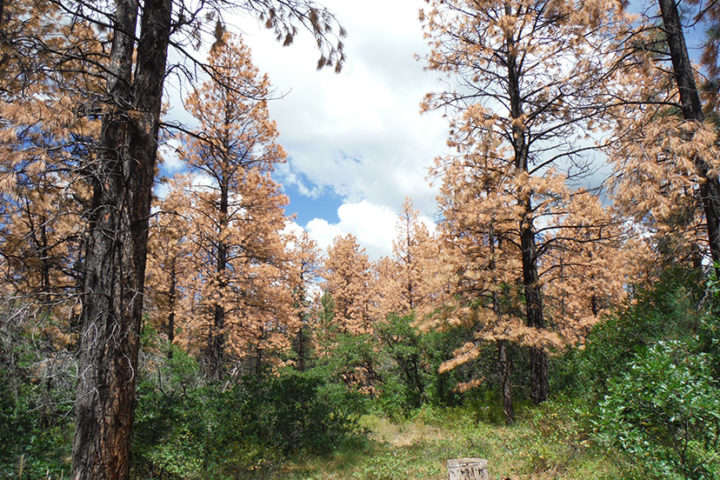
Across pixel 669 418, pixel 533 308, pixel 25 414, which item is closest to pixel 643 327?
pixel 533 308

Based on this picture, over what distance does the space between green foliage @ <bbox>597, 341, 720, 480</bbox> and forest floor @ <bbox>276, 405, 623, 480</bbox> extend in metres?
1.31

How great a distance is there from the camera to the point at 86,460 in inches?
129

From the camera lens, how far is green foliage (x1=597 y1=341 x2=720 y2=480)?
3.50 metres

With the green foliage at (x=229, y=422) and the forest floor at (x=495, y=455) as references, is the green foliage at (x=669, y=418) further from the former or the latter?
the green foliage at (x=229, y=422)

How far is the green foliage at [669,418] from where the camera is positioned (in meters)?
3.50

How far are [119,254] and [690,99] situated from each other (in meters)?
8.90

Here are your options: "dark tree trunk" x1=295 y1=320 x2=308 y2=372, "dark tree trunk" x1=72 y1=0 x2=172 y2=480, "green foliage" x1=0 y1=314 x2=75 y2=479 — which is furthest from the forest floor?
"dark tree trunk" x1=295 y1=320 x2=308 y2=372

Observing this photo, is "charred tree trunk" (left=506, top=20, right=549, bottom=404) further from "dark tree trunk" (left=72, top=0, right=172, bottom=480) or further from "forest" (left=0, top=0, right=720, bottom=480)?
"dark tree trunk" (left=72, top=0, right=172, bottom=480)

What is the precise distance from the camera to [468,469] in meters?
4.81

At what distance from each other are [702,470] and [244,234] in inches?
455

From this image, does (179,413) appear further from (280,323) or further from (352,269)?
(352,269)

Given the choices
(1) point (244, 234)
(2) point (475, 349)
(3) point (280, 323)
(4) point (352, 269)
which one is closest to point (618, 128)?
(2) point (475, 349)

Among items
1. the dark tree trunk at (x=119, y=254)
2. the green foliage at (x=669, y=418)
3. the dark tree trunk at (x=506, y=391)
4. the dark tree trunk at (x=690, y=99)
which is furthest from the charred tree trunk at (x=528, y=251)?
the dark tree trunk at (x=119, y=254)

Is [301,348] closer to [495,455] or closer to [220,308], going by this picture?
[220,308]
